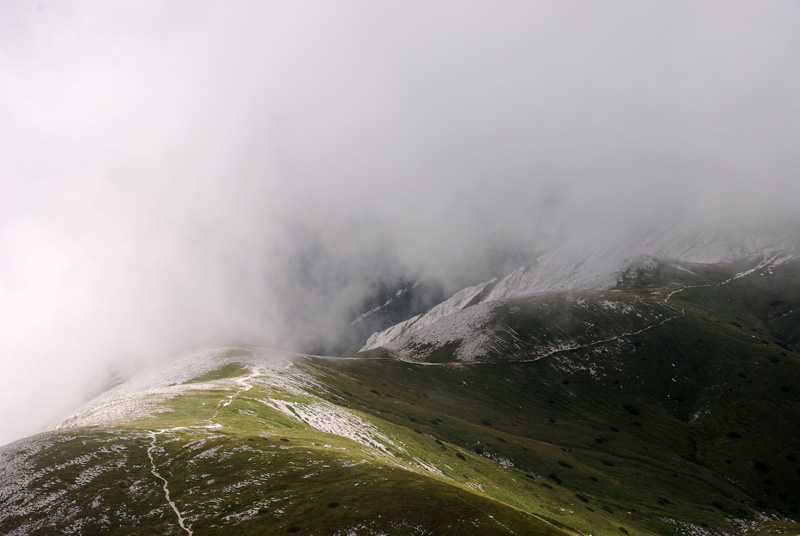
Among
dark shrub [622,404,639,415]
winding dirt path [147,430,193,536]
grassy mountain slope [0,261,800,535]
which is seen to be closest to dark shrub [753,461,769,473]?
grassy mountain slope [0,261,800,535]

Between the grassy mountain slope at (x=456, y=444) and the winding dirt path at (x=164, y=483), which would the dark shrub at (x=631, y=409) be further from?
the winding dirt path at (x=164, y=483)

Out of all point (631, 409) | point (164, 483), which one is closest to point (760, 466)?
point (631, 409)

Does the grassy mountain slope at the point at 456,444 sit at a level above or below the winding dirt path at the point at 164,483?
below

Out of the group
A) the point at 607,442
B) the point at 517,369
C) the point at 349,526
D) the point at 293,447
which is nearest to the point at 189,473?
the point at 293,447

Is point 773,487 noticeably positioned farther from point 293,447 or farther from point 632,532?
point 293,447

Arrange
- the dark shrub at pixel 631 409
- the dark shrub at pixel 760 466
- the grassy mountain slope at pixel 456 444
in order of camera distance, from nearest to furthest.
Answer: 1. the grassy mountain slope at pixel 456 444
2. the dark shrub at pixel 760 466
3. the dark shrub at pixel 631 409

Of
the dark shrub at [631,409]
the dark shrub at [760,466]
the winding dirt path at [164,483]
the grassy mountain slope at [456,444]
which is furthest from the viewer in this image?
the dark shrub at [631,409]

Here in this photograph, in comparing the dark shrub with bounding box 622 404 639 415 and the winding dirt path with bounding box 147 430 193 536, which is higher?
the winding dirt path with bounding box 147 430 193 536

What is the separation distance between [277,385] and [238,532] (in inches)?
3153

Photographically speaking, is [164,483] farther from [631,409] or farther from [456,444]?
[631,409]

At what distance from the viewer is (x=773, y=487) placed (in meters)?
110

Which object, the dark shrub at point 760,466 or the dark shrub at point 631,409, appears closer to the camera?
the dark shrub at point 760,466

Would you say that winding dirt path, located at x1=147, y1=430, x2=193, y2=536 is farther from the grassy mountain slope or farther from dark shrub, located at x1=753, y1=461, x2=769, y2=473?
dark shrub, located at x1=753, y1=461, x2=769, y2=473

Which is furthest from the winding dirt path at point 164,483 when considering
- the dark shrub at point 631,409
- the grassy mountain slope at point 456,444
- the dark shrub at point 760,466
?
the dark shrub at point 631,409
